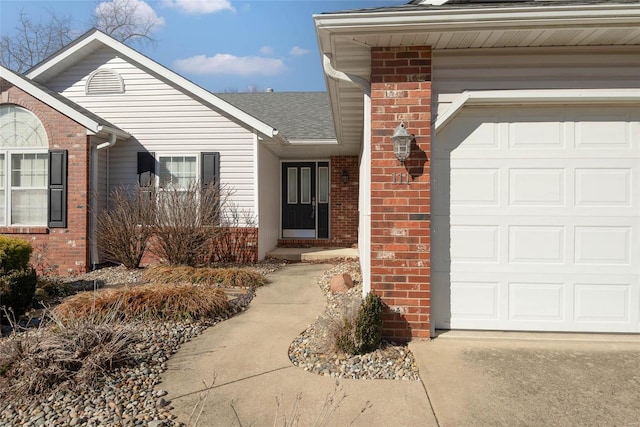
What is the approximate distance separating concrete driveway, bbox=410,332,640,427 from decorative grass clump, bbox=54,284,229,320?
2.53 m

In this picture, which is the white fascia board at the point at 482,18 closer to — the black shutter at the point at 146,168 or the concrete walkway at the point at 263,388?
the concrete walkway at the point at 263,388

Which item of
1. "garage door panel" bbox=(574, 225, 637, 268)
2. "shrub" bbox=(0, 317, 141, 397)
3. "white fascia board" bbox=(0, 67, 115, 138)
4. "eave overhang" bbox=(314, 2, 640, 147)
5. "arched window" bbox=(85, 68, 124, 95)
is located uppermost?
"arched window" bbox=(85, 68, 124, 95)

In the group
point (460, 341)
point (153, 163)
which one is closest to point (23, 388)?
point (460, 341)

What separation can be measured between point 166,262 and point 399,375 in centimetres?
586

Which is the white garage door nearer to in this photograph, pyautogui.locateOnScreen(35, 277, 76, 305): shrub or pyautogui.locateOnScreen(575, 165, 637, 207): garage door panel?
pyautogui.locateOnScreen(575, 165, 637, 207): garage door panel

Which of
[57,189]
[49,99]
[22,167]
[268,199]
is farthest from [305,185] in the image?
[22,167]

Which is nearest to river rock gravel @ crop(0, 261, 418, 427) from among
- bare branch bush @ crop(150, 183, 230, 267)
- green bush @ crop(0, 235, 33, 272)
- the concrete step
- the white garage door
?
the white garage door

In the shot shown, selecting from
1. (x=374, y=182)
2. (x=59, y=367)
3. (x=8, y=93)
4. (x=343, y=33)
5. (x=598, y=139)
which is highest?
(x=8, y=93)

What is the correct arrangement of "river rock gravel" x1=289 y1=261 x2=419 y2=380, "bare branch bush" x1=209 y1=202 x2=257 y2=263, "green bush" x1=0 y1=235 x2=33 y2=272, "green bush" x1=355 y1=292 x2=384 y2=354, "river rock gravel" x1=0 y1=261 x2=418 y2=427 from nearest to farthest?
"river rock gravel" x1=0 y1=261 x2=418 y2=427 → "river rock gravel" x1=289 y1=261 x2=419 y2=380 → "green bush" x1=355 y1=292 x2=384 y2=354 → "green bush" x1=0 y1=235 x2=33 y2=272 → "bare branch bush" x1=209 y1=202 x2=257 y2=263

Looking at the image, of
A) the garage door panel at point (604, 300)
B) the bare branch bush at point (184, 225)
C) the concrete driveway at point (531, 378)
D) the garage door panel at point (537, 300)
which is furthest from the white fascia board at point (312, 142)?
the garage door panel at point (604, 300)

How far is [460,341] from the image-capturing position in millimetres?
4031

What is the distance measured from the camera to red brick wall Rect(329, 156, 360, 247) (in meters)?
11.4

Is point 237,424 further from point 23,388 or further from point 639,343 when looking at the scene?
point 639,343

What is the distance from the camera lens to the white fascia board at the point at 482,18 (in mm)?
3498
